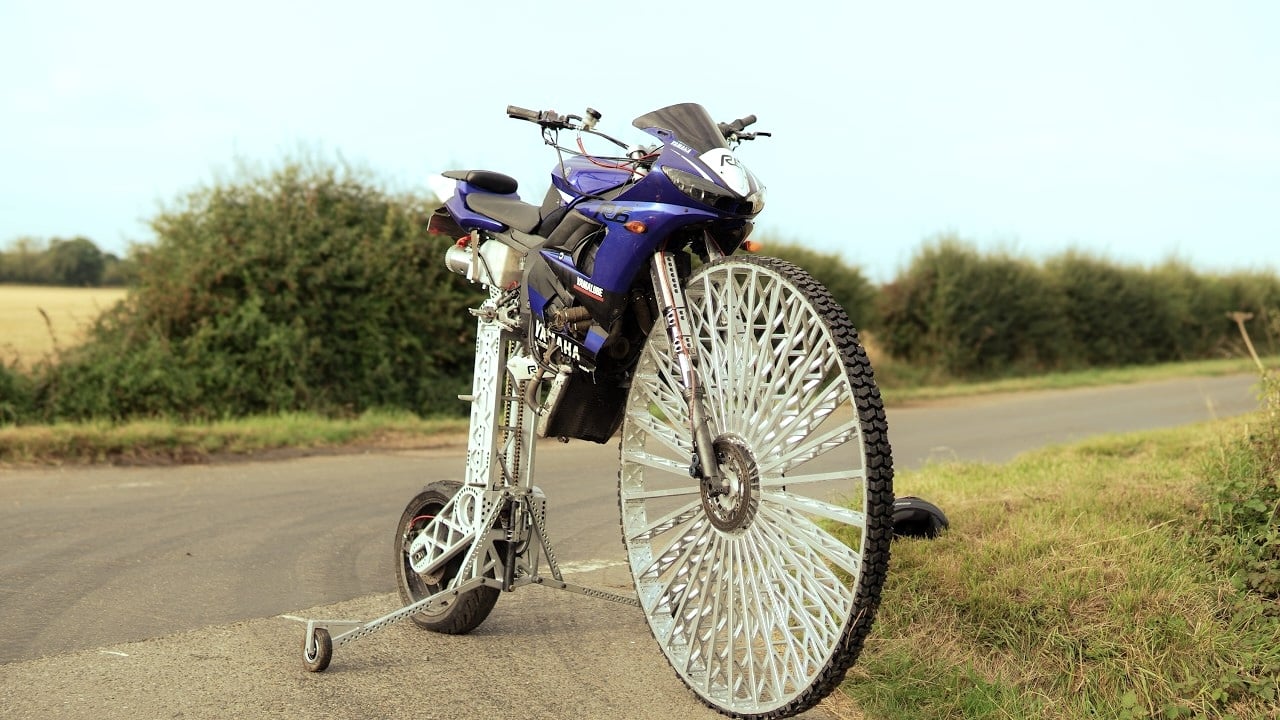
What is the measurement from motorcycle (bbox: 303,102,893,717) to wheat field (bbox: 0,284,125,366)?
36.0 feet

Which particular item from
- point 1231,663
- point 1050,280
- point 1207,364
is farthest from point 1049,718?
point 1207,364

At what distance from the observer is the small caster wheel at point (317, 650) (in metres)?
4.65

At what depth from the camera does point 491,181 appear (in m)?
5.17

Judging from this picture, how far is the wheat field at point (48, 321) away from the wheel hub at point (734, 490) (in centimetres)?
1251

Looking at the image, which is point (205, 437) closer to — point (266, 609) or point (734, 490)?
point (266, 609)

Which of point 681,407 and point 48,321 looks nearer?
point 681,407

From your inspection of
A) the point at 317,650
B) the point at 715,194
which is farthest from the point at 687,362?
the point at 317,650

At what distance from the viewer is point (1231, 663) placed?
455cm

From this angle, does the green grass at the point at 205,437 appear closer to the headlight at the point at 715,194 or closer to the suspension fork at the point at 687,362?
the suspension fork at the point at 687,362

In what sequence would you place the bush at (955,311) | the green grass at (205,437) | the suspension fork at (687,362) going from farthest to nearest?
1. the bush at (955,311)
2. the green grass at (205,437)
3. the suspension fork at (687,362)

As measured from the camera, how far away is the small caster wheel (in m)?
4.65

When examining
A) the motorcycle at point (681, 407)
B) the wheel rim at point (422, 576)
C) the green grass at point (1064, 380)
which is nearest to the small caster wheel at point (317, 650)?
the motorcycle at point (681, 407)

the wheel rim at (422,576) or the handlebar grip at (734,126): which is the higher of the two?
the handlebar grip at (734,126)

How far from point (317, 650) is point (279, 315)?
36.5 feet
